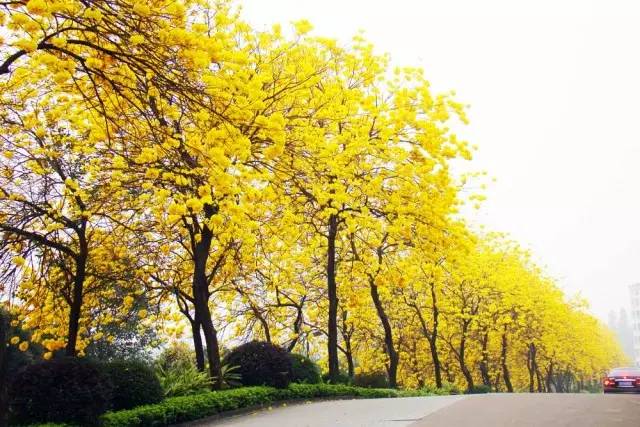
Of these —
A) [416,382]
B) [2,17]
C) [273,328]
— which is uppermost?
[2,17]

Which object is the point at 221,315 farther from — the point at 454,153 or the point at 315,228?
the point at 454,153

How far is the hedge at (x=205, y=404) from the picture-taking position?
9578mm

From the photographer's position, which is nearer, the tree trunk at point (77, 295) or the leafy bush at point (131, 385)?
the leafy bush at point (131, 385)

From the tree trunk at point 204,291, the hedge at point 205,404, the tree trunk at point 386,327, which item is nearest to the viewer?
the hedge at point 205,404

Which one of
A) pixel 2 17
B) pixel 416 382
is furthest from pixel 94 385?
pixel 416 382

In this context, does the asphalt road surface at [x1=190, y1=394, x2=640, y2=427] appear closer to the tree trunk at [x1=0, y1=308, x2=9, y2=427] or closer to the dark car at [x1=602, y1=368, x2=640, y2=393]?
the tree trunk at [x1=0, y1=308, x2=9, y2=427]

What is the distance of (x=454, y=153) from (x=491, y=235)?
64.2ft

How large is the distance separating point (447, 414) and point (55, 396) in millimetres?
6475

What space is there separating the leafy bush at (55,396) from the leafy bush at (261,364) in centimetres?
537

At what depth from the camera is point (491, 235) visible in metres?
32.5

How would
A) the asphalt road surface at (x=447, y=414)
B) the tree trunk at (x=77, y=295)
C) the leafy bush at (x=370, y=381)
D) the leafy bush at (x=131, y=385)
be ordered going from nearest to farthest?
the asphalt road surface at (x=447, y=414) < the leafy bush at (x=131, y=385) < the tree trunk at (x=77, y=295) < the leafy bush at (x=370, y=381)

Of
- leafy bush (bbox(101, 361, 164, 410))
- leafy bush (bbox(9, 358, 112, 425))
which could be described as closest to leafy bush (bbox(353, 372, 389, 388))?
leafy bush (bbox(101, 361, 164, 410))

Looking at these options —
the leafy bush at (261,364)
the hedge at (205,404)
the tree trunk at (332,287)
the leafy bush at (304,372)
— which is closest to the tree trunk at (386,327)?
the tree trunk at (332,287)

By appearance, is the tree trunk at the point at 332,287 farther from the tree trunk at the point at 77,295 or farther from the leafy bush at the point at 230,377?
the tree trunk at the point at 77,295
